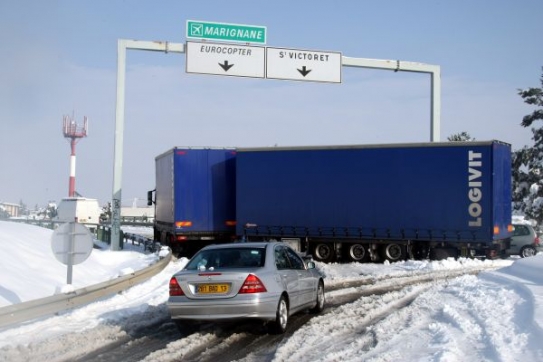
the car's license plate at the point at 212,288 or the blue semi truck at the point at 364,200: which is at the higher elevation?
the blue semi truck at the point at 364,200

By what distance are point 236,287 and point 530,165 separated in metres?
32.0

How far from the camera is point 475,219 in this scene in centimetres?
1950

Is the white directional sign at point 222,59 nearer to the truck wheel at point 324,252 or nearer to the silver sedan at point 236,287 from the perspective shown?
the truck wheel at point 324,252

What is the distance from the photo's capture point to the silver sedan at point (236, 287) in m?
8.99

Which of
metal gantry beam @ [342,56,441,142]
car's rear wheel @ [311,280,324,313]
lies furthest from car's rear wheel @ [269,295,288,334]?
metal gantry beam @ [342,56,441,142]

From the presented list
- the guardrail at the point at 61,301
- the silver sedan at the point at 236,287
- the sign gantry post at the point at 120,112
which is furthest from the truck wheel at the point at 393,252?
the silver sedan at the point at 236,287

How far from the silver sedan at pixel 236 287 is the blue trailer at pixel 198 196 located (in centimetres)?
1311

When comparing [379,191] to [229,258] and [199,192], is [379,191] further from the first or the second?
[229,258]

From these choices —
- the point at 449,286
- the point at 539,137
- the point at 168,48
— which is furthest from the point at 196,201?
the point at 539,137

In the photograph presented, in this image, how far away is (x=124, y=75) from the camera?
23.4 meters

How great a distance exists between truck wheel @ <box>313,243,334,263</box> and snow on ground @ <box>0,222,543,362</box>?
808cm

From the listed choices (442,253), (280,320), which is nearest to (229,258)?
(280,320)

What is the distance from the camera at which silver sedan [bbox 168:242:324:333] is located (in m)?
8.99

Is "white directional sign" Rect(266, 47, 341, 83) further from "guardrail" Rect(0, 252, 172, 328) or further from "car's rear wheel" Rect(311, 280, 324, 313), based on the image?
"car's rear wheel" Rect(311, 280, 324, 313)
